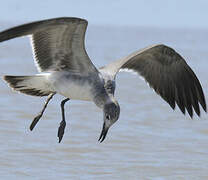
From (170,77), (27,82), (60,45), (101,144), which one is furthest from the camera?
(101,144)

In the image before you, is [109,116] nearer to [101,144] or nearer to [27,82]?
[27,82]

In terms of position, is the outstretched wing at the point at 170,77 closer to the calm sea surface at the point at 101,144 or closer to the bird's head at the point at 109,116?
the calm sea surface at the point at 101,144

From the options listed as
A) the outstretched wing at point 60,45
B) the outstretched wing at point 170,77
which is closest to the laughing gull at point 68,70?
the outstretched wing at point 60,45

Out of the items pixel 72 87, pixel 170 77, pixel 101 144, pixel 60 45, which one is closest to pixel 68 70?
pixel 72 87

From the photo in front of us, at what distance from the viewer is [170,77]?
31.8 feet

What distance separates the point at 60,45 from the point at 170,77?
6.29 ft

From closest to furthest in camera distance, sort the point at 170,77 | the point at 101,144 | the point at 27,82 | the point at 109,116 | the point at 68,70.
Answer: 1. the point at 109,116
2. the point at 27,82
3. the point at 68,70
4. the point at 170,77
5. the point at 101,144

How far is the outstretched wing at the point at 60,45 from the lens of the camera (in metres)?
7.66

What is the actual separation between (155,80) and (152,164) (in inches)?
40.5

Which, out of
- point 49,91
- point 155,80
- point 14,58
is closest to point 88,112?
point 155,80

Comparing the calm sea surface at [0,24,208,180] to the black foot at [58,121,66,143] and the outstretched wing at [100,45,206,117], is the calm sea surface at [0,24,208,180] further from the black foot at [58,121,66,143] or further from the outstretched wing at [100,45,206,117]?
the outstretched wing at [100,45,206,117]

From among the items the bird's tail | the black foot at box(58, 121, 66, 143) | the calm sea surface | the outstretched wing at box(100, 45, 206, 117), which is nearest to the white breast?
the bird's tail

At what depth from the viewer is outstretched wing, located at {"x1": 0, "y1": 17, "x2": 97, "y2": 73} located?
766 centimetres

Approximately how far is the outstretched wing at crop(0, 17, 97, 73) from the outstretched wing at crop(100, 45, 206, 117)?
1141mm
